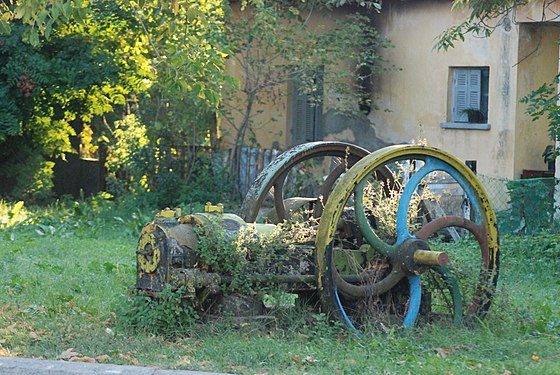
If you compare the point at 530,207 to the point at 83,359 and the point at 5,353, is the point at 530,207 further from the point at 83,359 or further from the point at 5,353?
the point at 5,353

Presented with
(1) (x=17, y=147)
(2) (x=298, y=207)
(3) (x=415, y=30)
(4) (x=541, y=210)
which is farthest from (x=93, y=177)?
(2) (x=298, y=207)

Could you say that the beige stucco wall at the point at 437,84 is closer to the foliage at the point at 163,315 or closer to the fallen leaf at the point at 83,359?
the foliage at the point at 163,315

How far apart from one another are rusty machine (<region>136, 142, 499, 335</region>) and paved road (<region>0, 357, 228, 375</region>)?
949 mm

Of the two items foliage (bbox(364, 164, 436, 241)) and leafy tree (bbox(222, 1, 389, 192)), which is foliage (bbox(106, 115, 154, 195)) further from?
foliage (bbox(364, 164, 436, 241))

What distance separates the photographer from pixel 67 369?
6.28 metres

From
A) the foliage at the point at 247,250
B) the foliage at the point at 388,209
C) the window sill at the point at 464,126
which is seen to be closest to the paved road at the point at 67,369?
the foliage at the point at 247,250

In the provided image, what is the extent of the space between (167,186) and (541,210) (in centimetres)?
661

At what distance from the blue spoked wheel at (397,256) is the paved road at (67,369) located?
1571 mm

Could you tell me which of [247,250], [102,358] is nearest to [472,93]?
[247,250]

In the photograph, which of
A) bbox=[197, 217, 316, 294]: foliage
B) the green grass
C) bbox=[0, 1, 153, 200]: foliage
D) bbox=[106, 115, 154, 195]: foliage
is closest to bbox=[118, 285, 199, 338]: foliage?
the green grass

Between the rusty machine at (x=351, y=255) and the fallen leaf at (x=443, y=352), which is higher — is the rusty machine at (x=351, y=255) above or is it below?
above

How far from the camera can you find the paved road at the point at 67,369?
6.18 meters

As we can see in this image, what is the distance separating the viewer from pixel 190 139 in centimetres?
1823

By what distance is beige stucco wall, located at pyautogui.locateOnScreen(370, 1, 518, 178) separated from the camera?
17.0m
